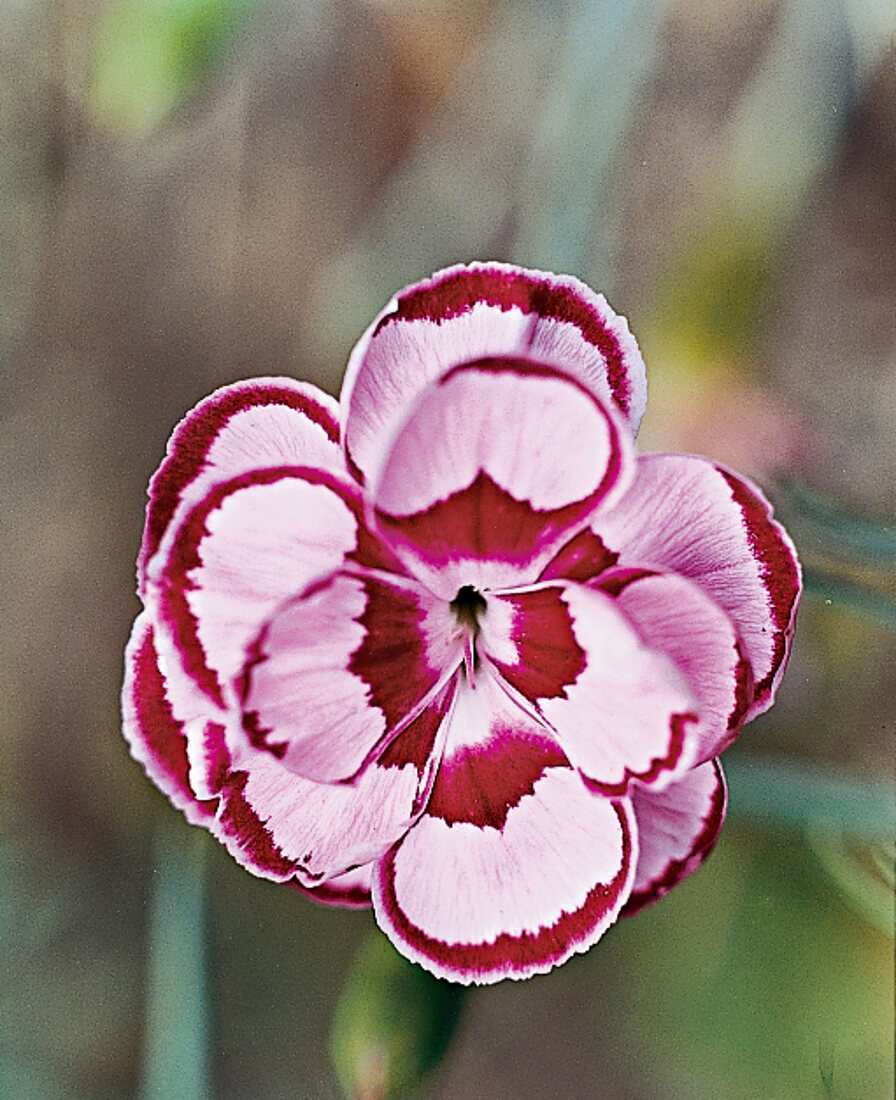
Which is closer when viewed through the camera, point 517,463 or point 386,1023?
point 517,463

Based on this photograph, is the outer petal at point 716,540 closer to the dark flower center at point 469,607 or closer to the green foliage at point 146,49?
the dark flower center at point 469,607

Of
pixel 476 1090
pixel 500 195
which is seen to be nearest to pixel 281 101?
pixel 500 195

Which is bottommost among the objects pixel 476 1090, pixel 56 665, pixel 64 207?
pixel 476 1090

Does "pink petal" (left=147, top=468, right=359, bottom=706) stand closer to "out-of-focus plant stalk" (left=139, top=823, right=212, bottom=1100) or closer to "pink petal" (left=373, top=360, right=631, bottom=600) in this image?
"pink petal" (left=373, top=360, right=631, bottom=600)

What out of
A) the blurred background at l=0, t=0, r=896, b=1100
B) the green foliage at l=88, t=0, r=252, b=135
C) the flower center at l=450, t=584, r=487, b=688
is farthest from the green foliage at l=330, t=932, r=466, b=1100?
the green foliage at l=88, t=0, r=252, b=135

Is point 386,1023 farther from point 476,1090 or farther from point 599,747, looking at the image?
point 599,747

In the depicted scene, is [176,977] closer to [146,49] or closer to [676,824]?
[676,824]
